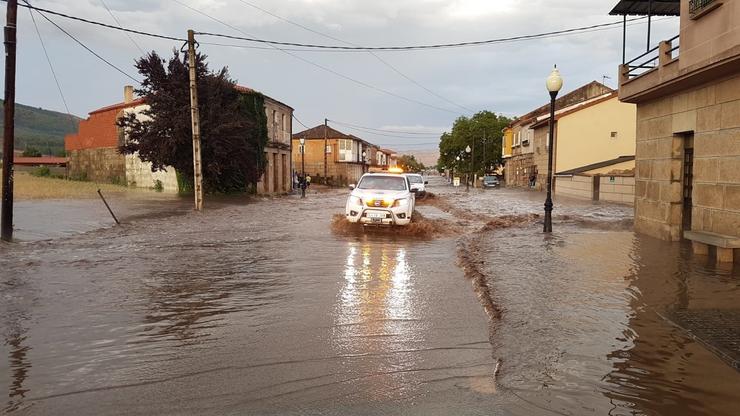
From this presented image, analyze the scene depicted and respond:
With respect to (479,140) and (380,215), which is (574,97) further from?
(380,215)

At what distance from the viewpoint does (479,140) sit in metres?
83.6

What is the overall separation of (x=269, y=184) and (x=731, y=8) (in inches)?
1317

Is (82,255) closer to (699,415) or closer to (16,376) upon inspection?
(16,376)

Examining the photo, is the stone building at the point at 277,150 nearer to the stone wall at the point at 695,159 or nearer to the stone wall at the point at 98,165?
the stone wall at the point at 98,165

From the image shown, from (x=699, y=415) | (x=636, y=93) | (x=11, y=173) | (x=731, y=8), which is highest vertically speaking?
(x=731, y=8)

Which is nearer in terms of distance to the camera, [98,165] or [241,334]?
[241,334]

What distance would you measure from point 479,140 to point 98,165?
185 ft

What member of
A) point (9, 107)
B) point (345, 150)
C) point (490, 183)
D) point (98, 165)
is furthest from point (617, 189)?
point (345, 150)

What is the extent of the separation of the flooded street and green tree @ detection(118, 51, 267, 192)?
54.3 ft

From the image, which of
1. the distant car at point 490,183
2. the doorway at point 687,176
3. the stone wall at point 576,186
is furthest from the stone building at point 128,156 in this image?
the doorway at point 687,176

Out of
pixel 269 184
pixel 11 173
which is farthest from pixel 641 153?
pixel 269 184

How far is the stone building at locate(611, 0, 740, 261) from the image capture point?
9648mm

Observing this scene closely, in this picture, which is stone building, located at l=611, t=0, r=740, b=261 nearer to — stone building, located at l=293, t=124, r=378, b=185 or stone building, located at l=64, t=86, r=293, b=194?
stone building, located at l=64, t=86, r=293, b=194

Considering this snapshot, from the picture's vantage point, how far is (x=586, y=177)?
33875mm
